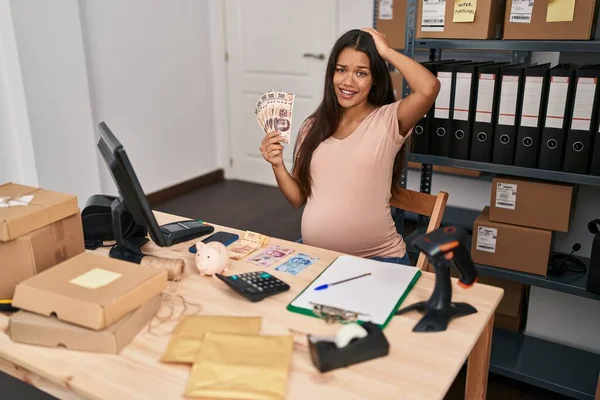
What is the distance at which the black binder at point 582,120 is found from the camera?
180cm

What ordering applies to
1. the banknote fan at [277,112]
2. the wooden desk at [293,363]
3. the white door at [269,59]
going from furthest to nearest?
the white door at [269,59]
the banknote fan at [277,112]
the wooden desk at [293,363]

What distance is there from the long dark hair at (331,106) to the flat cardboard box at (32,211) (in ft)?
2.61

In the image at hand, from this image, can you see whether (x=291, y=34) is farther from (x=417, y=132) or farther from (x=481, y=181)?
(x=417, y=132)

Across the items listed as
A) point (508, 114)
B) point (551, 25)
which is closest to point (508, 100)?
point (508, 114)

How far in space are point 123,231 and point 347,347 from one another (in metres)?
0.78

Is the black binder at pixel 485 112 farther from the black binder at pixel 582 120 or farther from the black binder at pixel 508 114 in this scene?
the black binder at pixel 582 120

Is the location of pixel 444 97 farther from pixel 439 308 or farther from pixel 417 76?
pixel 439 308

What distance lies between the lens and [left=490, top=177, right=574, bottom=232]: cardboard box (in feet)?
6.39

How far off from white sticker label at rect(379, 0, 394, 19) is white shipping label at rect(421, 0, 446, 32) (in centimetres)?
158

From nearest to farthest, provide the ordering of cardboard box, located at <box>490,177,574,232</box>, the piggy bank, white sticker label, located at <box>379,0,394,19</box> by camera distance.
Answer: the piggy bank → cardboard box, located at <box>490,177,574,232</box> → white sticker label, located at <box>379,0,394,19</box>

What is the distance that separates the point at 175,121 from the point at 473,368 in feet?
11.4

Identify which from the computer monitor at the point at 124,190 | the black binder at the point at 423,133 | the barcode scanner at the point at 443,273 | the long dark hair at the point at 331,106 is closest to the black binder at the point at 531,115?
the black binder at the point at 423,133

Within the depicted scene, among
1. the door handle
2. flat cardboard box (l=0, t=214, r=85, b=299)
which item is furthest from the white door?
flat cardboard box (l=0, t=214, r=85, b=299)

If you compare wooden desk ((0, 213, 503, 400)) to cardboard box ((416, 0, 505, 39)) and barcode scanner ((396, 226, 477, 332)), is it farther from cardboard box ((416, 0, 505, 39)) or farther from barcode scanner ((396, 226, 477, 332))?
cardboard box ((416, 0, 505, 39))
